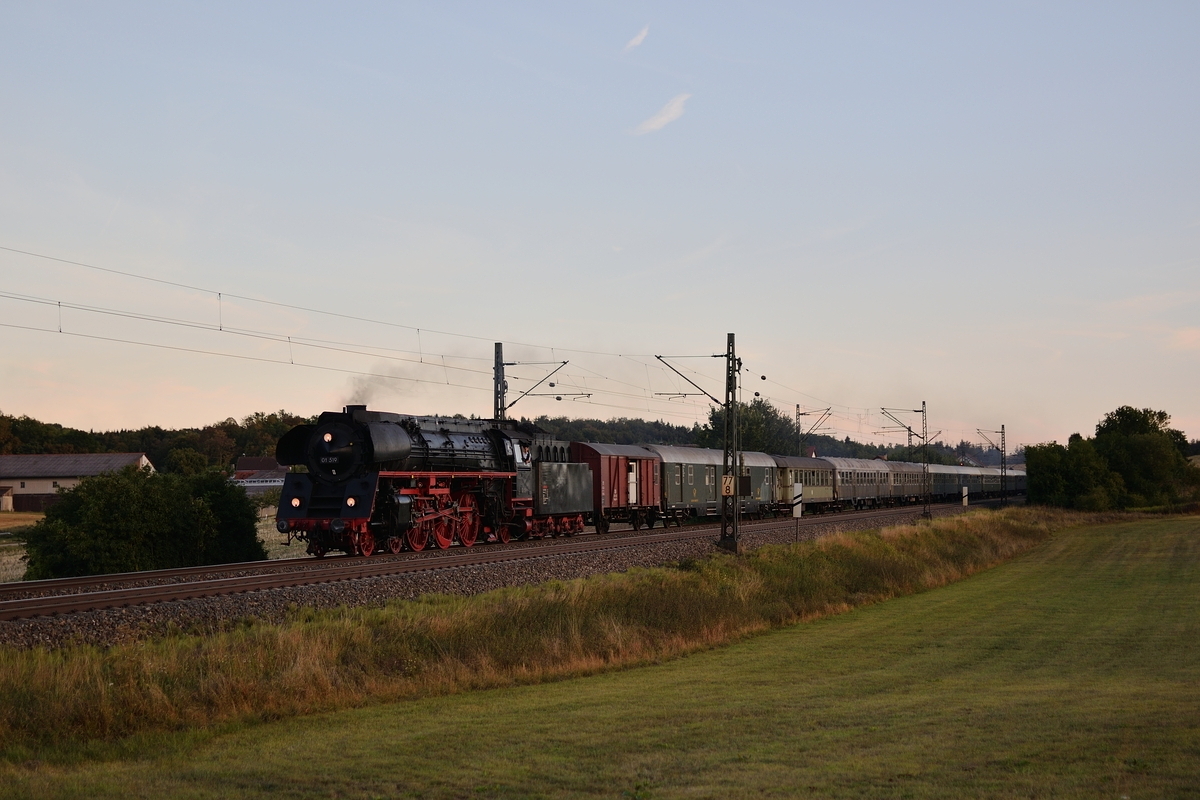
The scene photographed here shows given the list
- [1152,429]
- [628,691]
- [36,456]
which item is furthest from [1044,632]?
[1152,429]

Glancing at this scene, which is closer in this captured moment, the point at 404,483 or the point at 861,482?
the point at 404,483

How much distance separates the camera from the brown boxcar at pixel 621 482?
44844 millimetres

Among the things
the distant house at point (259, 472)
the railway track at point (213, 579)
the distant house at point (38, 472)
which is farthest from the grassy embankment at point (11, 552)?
the distant house at point (259, 472)

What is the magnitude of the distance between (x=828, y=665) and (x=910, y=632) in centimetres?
573

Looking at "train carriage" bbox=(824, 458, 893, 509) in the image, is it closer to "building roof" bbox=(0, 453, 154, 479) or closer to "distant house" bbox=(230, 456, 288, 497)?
"distant house" bbox=(230, 456, 288, 497)

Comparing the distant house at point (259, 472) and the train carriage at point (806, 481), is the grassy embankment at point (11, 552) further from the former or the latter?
the train carriage at point (806, 481)

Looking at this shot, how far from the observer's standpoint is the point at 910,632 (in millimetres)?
22203

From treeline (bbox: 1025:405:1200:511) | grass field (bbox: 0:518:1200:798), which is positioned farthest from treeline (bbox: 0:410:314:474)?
grass field (bbox: 0:518:1200:798)

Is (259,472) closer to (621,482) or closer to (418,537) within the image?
(621,482)

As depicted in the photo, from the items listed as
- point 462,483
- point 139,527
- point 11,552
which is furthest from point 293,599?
point 11,552

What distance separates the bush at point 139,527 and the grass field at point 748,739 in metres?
21.4

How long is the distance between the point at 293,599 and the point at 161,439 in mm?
114230

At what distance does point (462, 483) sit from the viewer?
35.7m

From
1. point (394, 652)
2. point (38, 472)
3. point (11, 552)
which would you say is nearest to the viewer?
point (394, 652)
